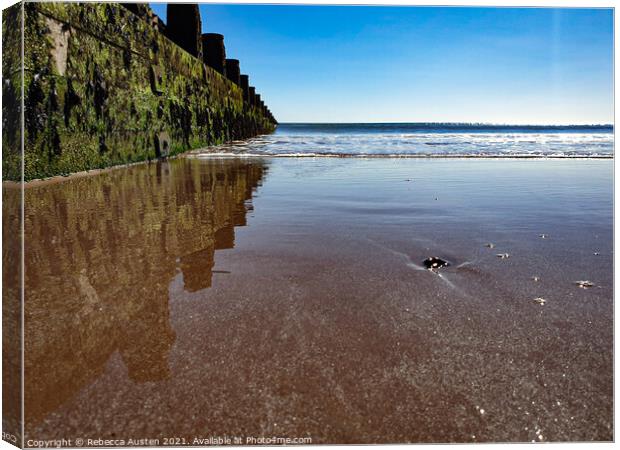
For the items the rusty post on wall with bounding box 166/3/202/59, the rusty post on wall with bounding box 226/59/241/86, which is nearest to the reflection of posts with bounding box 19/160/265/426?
the rusty post on wall with bounding box 166/3/202/59

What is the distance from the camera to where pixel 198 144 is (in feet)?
27.7

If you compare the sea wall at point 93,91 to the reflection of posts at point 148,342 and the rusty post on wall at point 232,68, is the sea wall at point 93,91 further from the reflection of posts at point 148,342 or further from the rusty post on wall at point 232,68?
the rusty post on wall at point 232,68

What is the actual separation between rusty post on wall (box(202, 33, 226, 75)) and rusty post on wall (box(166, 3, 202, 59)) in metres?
3.21

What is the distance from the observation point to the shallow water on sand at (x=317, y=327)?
2.85 ft

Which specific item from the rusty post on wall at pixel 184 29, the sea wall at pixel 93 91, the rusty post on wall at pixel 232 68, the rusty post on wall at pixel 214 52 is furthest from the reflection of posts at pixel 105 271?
the rusty post on wall at pixel 232 68

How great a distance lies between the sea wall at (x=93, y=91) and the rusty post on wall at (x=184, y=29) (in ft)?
3.11

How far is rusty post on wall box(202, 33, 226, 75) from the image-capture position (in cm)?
1198

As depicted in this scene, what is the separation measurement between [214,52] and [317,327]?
12257 mm

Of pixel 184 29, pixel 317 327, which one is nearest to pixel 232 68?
pixel 184 29

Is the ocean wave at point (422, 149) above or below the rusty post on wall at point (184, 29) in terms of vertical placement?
below

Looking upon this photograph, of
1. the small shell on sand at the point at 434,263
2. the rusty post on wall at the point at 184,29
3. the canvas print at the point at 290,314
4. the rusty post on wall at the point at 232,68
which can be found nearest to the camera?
the canvas print at the point at 290,314

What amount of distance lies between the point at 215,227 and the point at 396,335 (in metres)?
1.45

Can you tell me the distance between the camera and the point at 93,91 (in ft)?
14.2

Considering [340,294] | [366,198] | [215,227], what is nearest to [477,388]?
[340,294]
